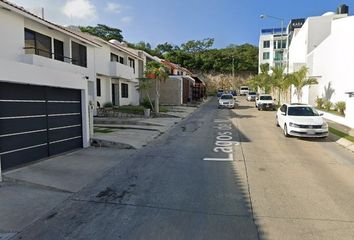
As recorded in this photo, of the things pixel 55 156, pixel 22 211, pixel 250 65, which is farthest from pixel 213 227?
pixel 250 65

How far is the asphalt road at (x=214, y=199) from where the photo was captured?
505cm

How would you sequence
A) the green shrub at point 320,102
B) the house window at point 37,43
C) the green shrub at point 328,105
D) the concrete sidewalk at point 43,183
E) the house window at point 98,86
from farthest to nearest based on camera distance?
the green shrub at point 320,102
the house window at point 98,86
the green shrub at point 328,105
the house window at point 37,43
the concrete sidewalk at point 43,183

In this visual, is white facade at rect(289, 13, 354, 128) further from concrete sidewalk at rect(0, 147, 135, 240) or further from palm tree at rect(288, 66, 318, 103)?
concrete sidewalk at rect(0, 147, 135, 240)

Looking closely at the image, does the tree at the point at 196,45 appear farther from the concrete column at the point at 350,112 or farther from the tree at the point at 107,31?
the concrete column at the point at 350,112

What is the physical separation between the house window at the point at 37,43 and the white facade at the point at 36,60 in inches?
9.5

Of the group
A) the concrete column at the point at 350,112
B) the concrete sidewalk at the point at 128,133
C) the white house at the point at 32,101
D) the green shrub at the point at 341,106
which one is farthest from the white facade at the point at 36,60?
the green shrub at the point at 341,106

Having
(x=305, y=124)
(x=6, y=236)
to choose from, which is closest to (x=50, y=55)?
(x=305, y=124)

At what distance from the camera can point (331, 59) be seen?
25422 millimetres

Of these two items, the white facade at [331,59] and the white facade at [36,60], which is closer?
the white facade at [36,60]

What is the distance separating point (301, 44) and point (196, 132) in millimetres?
26927

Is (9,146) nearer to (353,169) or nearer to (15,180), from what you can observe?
(15,180)

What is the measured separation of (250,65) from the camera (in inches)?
3270

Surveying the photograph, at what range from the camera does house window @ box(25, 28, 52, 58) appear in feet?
58.0

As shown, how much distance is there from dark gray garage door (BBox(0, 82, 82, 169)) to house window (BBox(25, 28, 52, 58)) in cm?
703
